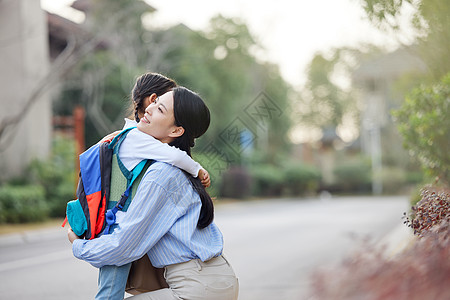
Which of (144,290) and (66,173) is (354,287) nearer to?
(144,290)

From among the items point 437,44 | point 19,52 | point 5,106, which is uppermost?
point 19,52

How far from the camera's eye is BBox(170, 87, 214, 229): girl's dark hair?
2.58 m

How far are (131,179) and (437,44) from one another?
19.8 ft

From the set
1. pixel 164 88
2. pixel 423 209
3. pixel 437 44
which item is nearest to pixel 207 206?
pixel 164 88

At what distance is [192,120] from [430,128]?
5205 mm

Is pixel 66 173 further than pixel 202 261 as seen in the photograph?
Yes

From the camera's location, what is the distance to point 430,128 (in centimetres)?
717

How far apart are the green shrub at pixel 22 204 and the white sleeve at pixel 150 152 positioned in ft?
39.7

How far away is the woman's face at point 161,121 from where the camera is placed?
2.61 m

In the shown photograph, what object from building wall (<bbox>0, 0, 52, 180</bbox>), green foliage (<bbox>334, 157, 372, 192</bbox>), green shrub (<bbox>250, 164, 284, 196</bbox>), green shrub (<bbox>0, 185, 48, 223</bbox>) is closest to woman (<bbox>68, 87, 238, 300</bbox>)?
green shrub (<bbox>0, 185, 48, 223</bbox>)

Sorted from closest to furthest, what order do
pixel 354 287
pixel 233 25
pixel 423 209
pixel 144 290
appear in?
pixel 354 287
pixel 144 290
pixel 423 209
pixel 233 25

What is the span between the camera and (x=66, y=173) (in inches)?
663

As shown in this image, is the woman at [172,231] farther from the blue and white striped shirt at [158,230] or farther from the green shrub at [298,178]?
the green shrub at [298,178]

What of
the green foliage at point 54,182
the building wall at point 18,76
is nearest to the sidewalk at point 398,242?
the green foliage at point 54,182
